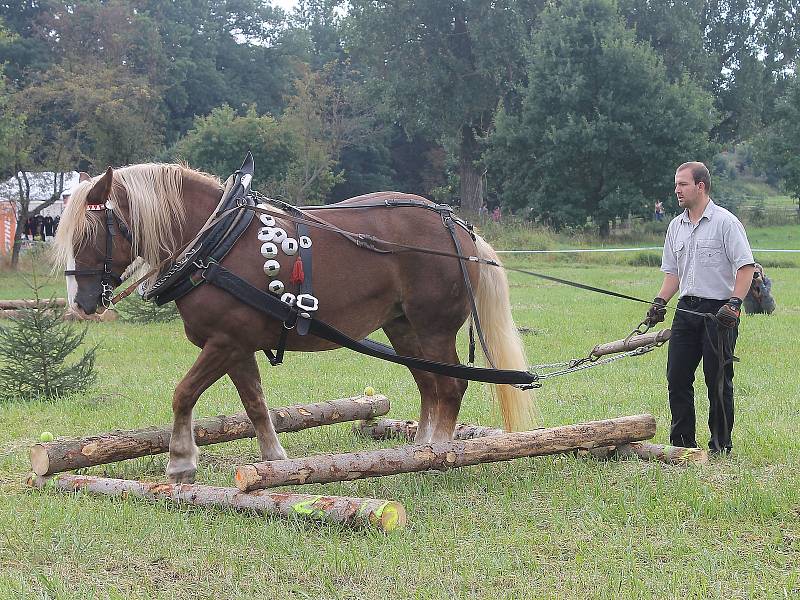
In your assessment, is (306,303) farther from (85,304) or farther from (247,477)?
(85,304)

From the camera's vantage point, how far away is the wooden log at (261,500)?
16.0ft

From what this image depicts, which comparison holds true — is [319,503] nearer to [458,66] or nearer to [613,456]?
[613,456]

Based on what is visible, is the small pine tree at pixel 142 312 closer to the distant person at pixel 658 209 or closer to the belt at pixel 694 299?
the belt at pixel 694 299

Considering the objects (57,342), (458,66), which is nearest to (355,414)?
(57,342)

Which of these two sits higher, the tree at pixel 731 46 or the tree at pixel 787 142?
the tree at pixel 731 46

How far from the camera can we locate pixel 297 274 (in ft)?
19.3

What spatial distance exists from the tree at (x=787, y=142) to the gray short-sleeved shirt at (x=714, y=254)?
43335 millimetres

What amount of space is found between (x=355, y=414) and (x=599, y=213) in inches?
1396

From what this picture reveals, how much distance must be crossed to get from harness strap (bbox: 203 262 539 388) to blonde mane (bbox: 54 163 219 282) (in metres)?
0.44

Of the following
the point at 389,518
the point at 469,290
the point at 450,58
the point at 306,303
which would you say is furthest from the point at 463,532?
the point at 450,58

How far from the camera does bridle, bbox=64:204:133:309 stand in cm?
583

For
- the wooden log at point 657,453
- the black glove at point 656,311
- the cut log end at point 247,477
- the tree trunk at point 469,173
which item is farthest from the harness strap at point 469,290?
the tree trunk at point 469,173

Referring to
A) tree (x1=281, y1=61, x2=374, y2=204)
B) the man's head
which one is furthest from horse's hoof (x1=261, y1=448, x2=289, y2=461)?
tree (x1=281, y1=61, x2=374, y2=204)

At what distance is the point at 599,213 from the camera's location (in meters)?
41.4
